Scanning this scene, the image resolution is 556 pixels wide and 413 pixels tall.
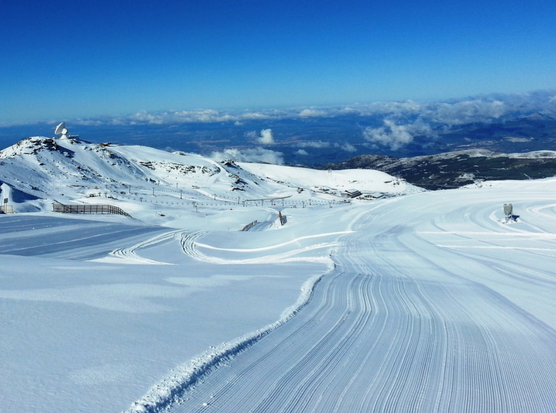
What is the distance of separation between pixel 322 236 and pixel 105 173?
164 ft

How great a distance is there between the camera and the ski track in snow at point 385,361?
10.5 ft

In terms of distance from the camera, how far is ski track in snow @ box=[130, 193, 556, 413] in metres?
3.21

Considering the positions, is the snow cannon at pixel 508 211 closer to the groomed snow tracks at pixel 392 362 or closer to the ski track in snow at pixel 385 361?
the ski track in snow at pixel 385 361

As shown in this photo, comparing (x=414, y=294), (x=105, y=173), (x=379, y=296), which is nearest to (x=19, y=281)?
(x=379, y=296)

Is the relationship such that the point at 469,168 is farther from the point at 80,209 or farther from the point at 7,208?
the point at 7,208

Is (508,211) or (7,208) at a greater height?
(508,211)

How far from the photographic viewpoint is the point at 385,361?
13.4 ft

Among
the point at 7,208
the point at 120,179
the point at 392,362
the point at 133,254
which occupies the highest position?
the point at 392,362

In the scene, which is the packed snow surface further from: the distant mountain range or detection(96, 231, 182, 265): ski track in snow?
the distant mountain range

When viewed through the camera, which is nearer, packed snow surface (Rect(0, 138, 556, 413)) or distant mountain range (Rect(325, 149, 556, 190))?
packed snow surface (Rect(0, 138, 556, 413))

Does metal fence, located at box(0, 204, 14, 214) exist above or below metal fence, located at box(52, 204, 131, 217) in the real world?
above

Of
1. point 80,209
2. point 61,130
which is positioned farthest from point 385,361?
point 61,130

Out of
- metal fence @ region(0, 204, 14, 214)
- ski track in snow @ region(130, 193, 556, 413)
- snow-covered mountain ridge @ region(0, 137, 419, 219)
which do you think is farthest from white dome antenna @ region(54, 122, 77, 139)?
ski track in snow @ region(130, 193, 556, 413)

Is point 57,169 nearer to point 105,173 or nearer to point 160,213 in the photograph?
point 105,173
